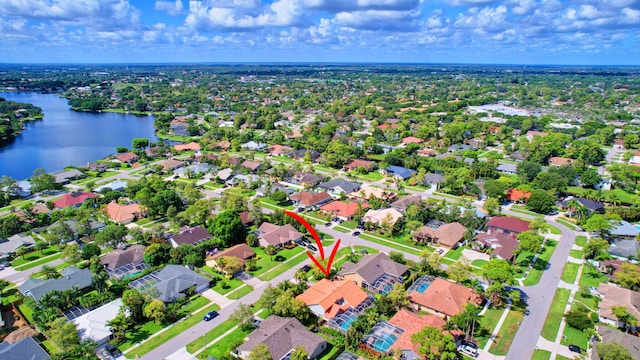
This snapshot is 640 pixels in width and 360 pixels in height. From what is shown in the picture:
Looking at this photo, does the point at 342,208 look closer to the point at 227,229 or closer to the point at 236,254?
the point at 227,229

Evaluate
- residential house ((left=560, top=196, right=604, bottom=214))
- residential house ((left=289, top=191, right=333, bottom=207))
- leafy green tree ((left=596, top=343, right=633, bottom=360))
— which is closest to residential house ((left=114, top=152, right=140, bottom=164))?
residential house ((left=289, top=191, right=333, bottom=207))

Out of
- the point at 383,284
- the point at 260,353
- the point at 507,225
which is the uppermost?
the point at 260,353

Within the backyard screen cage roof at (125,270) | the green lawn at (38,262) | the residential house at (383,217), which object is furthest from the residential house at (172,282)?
the residential house at (383,217)

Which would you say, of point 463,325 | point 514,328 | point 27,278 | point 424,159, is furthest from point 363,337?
point 424,159

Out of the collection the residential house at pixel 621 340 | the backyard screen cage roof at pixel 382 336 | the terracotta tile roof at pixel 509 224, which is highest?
the terracotta tile roof at pixel 509 224

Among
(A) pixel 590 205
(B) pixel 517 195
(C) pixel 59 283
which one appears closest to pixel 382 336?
(C) pixel 59 283

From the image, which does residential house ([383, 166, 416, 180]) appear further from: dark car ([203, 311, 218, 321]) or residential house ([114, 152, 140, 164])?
residential house ([114, 152, 140, 164])

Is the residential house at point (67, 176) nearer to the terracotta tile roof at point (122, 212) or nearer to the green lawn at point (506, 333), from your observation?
the terracotta tile roof at point (122, 212)
